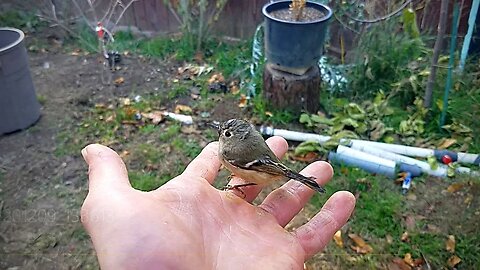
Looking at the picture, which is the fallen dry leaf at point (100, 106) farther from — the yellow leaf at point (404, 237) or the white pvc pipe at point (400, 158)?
the yellow leaf at point (404, 237)

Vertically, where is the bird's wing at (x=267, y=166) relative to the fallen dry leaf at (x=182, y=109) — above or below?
above

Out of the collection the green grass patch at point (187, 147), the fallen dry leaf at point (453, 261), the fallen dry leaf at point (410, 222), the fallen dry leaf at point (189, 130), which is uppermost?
the fallen dry leaf at point (189, 130)

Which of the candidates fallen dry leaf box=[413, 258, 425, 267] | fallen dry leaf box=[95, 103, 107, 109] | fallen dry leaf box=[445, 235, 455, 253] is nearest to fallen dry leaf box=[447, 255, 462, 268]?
fallen dry leaf box=[445, 235, 455, 253]

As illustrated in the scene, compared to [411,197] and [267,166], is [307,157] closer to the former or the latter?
[411,197]

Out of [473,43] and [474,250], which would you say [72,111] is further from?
[473,43]

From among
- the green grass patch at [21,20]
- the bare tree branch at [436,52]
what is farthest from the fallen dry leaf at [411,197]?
the green grass patch at [21,20]

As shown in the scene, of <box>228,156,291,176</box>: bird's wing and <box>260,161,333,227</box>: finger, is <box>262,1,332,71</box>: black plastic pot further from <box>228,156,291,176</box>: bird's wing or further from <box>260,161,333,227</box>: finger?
<box>228,156,291,176</box>: bird's wing
